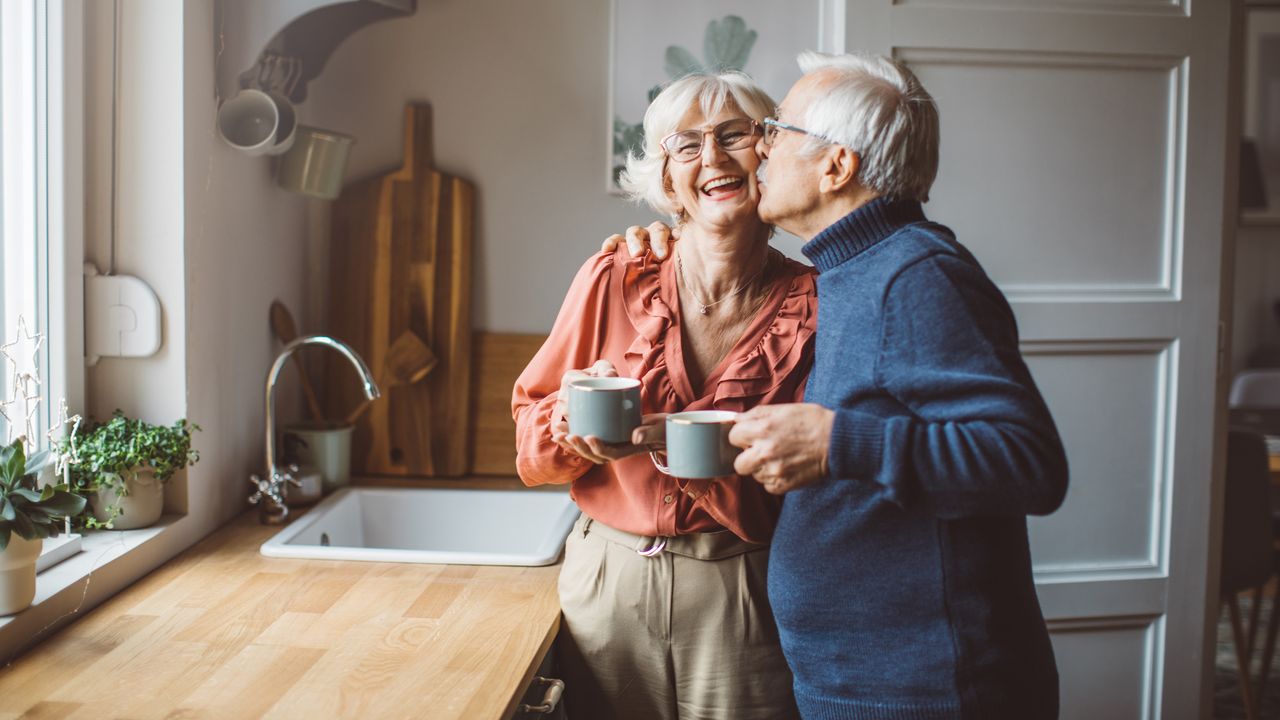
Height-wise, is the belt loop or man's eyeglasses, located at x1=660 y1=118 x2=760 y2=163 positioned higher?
man's eyeglasses, located at x1=660 y1=118 x2=760 y2=163

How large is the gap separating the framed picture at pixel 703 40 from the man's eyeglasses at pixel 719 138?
80cm

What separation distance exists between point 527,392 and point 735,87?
0.53 m

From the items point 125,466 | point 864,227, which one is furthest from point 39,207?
point 864,227

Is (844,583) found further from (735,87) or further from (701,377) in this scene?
(735,87)

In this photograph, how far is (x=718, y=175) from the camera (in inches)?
52.9

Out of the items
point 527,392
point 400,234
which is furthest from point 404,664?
point 400,234

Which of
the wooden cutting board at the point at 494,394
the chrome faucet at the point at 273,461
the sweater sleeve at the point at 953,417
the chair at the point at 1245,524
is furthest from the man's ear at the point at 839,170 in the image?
the chair at the point at 1245,524

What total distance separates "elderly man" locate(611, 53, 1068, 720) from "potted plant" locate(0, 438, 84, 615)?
33.8 inches

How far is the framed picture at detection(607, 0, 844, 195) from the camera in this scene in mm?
2162

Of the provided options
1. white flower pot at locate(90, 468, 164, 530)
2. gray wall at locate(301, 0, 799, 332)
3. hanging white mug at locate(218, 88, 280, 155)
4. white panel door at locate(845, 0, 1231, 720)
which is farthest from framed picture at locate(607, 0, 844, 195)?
white flower pot at locate(90, 468, 164, 530)

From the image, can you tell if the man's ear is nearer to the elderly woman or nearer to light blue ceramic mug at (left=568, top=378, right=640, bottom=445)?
the elderly woman

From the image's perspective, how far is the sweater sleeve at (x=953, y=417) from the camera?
98 centimetres

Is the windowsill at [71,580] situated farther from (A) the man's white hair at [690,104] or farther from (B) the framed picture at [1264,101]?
(B) the framed picture at [1264,101]

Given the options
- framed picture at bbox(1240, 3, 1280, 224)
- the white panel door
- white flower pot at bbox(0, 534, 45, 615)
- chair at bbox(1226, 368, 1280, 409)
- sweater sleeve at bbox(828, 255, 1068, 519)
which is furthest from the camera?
A: framed picture at bbox(1240, 3, 1280, 224)
